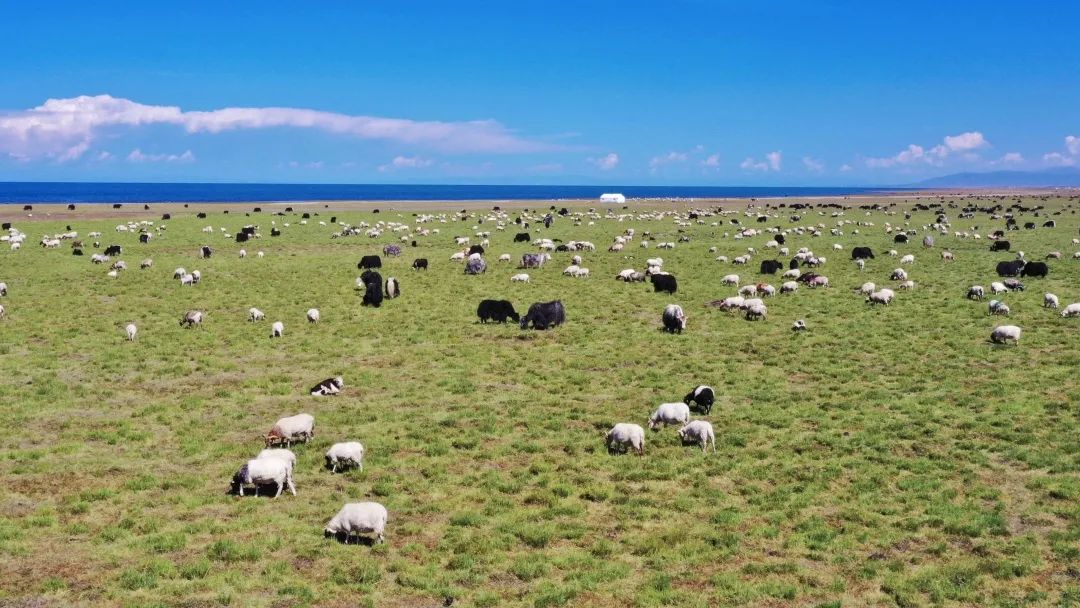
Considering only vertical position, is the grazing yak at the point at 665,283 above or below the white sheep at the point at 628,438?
above

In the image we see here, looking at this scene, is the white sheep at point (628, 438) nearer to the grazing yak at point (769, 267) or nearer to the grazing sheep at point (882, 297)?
the grazing sheep at point (882, 297)

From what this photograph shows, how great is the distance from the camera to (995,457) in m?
15.0

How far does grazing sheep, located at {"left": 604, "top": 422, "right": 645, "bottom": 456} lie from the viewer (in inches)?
611

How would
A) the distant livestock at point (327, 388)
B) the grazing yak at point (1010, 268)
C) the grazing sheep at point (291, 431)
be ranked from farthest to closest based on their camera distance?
1. the grazing yak at point (1010, 268)
2. the distant livestock at point (327, 388)
3. the grazing sheep at point (291, 431)

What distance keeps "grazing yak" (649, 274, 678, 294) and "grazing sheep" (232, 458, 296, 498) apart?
24412 millimetres

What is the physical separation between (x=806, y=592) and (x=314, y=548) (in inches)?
278

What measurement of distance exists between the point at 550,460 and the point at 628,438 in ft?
5.52

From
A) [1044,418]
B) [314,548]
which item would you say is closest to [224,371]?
[314,548]

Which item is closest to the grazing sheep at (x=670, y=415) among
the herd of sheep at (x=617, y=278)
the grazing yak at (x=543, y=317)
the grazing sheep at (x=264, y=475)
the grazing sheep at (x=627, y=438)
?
the herd of sheep at (x=617, y=278)

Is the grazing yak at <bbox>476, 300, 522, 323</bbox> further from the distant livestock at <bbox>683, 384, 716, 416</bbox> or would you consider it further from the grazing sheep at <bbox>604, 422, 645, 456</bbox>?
the grazing sheep at <bbox>604, 422, 645, 456</bbox>

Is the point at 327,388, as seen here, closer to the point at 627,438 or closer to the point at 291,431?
the point at 291,431

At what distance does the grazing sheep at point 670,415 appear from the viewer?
16.9 metres

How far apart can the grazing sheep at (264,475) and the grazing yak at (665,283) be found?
2441 centimetres

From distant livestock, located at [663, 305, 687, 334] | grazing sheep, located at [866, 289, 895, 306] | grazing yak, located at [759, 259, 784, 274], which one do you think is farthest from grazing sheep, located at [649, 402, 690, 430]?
grazing yak, located at [759, 259, 784, 274]
